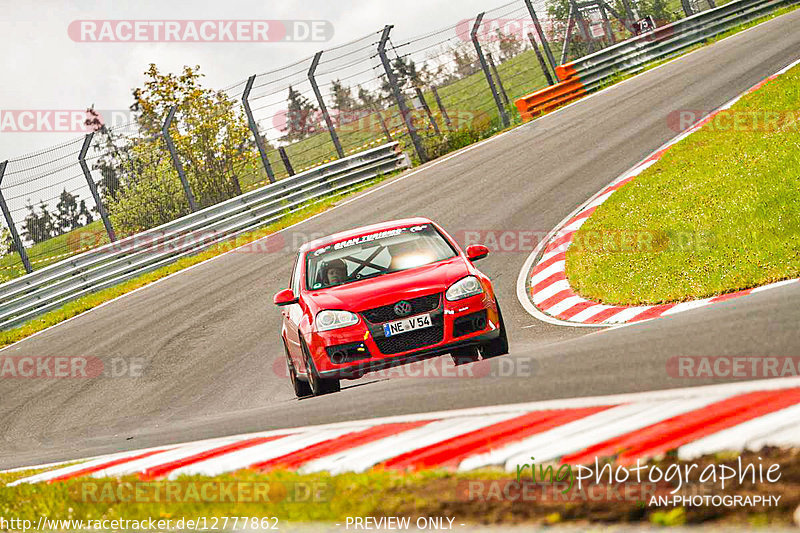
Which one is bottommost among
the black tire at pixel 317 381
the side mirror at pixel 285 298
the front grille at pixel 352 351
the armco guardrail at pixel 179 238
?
the black tire at pixel 317 381

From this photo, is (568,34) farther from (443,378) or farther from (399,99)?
(443,378)

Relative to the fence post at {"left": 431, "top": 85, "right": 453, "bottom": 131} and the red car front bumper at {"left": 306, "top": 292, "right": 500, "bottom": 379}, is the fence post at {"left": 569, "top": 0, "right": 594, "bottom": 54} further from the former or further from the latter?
the red car front bumper at {"left": 306, "top": 292, "right": 500, "bottom": 379}

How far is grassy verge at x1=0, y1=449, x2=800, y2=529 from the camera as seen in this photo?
9.84ft

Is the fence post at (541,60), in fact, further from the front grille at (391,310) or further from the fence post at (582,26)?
the front grille at (391,310)

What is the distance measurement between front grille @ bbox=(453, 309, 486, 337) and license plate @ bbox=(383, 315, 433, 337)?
25cm

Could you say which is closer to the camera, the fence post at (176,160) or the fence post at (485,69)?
the fence post at (176,160)

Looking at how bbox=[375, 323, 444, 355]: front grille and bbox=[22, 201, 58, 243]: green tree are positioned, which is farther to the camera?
bbox=[22, 201, 58, 243]: green tree

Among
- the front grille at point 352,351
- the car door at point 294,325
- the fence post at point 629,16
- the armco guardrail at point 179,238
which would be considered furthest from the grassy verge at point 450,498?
the fence post at point 629,16

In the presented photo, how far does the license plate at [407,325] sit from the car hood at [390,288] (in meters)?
0.20

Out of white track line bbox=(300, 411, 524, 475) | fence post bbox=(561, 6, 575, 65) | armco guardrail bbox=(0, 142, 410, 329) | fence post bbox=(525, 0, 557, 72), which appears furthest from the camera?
fence post bbox=(561, 6, 575, 65)

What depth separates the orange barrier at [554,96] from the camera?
1037 inches

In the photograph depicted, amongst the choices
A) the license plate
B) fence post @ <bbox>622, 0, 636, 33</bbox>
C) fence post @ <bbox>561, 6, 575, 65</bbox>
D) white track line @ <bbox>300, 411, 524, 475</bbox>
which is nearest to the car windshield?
the license plate

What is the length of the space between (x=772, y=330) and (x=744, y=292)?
3.91 meters

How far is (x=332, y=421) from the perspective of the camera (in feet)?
21.6
